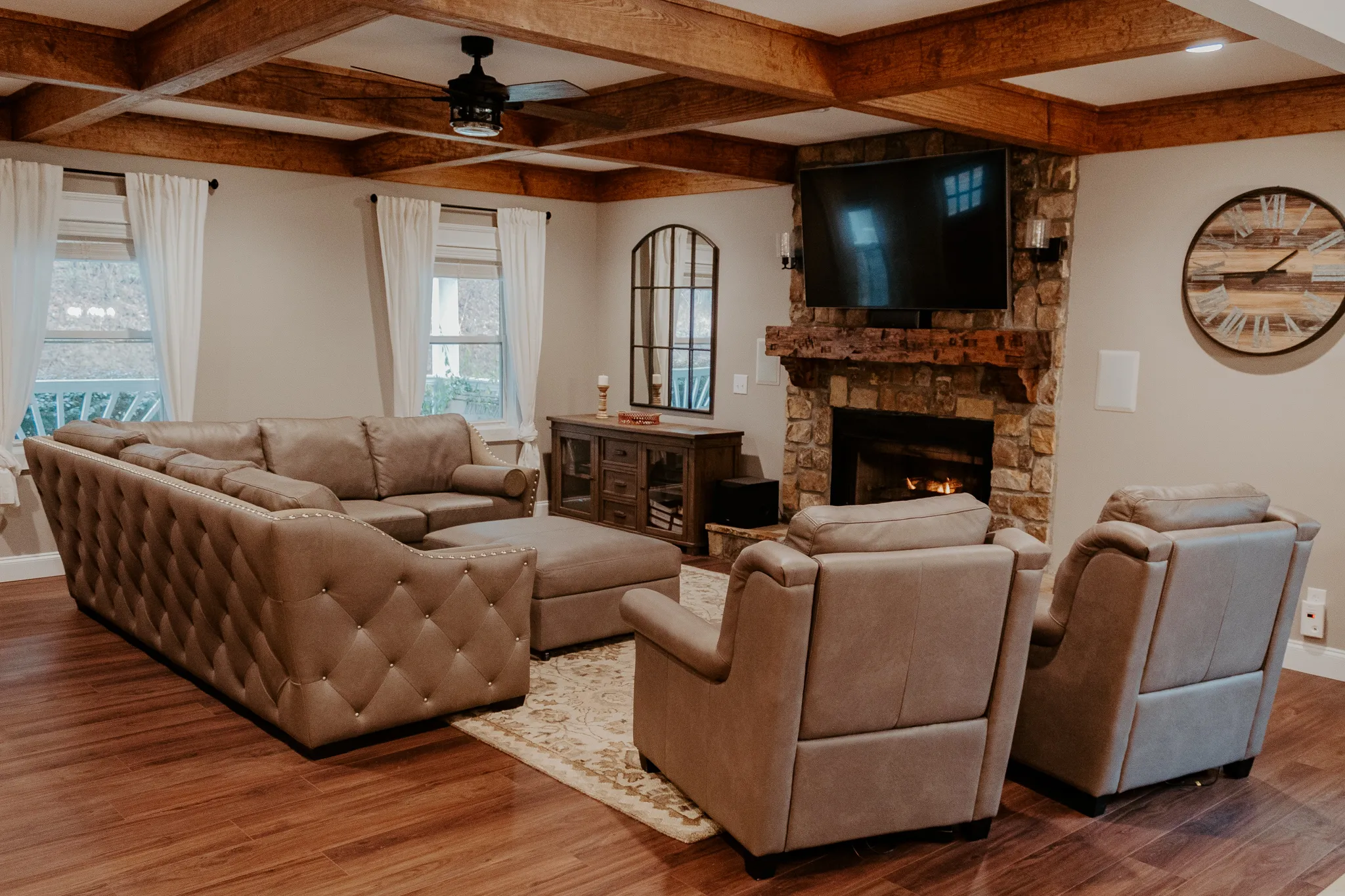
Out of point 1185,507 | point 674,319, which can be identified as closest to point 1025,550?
point 1185,507

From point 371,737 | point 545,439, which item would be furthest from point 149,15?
point 545,439

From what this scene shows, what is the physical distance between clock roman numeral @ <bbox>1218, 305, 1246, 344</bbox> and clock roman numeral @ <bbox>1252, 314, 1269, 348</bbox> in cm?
5

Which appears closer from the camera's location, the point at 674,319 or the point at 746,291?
the point at 746,291

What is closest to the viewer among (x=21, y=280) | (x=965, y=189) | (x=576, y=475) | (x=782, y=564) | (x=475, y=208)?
(x=782, y=564)

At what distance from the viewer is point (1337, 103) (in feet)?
14.8

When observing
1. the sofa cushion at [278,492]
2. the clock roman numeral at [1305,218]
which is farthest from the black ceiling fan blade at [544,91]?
the clock roman numeral at [1305,218]

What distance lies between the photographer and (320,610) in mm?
3418

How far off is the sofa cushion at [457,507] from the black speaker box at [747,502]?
1308 millimetres

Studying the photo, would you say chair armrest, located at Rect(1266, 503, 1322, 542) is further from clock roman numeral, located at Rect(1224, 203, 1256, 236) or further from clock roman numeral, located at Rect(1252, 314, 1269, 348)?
clock roman numeral, located at Rect(1224, 203, 1256, 236)

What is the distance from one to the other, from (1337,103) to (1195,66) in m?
0.68

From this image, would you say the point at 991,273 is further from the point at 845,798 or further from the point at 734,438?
the point at 845,798

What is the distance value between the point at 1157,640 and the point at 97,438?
4.43 meters

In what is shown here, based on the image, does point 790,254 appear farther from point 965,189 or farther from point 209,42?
point 209,42

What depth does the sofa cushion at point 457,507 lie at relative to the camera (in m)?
5.77
